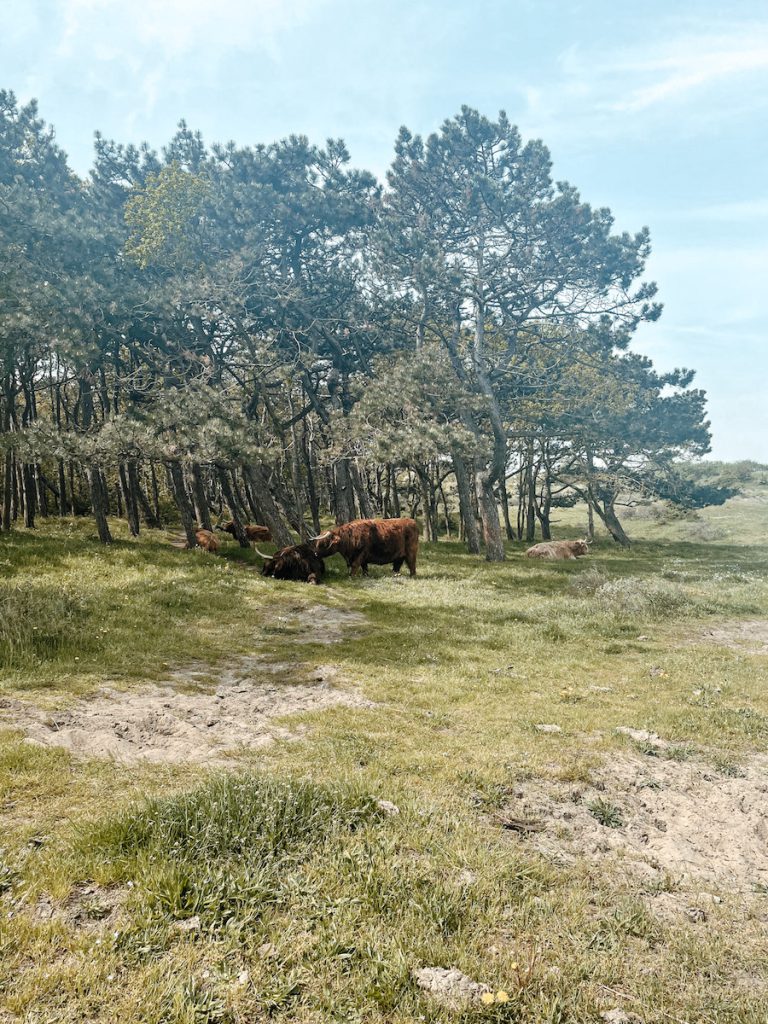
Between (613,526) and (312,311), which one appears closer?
(312,311)

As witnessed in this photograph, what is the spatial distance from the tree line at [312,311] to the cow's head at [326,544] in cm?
324

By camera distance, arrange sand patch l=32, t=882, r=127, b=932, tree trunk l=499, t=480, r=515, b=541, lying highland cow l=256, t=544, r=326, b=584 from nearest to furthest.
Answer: sand patch l=32, t=882, r=127, b=932
lying highland cow l=256, t=544, r=326, b=584
tree trunk l=499, t=480, r=515, b=541

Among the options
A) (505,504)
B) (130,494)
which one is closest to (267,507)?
(130,494)

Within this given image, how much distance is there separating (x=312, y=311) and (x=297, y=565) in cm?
1292

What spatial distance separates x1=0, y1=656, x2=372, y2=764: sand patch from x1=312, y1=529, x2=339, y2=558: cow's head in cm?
1043

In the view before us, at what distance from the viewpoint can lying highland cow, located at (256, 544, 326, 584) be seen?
62.0ft

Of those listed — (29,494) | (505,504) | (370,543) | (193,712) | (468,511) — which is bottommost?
(193,712)

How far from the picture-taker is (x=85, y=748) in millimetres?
5516

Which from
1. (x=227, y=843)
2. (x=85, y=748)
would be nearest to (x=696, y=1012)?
(x=227, y=843)

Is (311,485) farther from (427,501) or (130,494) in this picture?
(130,494)

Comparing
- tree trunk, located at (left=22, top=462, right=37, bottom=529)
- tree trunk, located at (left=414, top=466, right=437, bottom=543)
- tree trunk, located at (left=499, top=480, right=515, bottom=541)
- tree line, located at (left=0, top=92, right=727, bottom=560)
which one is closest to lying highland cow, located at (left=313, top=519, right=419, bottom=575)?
tree line, located at (left=0, top=92, right=727, bottom=560)

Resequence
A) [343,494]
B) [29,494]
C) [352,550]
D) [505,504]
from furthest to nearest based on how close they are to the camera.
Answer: [505,504] < [343,494] < [29,494] < [352,550]

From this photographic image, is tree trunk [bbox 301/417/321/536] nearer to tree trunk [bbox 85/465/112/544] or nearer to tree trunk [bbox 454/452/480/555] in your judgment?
tree trunk [bbox 454/452/480/555]

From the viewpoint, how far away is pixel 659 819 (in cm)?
497
